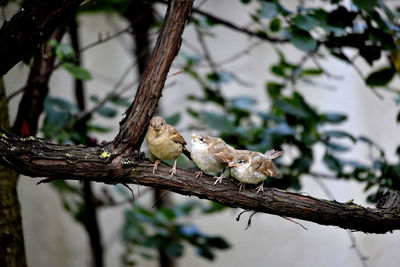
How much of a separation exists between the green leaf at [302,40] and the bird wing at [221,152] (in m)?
0.57

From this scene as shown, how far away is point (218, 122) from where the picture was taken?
8.28ft

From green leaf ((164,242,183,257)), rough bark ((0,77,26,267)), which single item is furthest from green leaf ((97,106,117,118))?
green leaf ((164,242,183,257))

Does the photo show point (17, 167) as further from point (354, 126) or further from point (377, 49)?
point (354, 126)

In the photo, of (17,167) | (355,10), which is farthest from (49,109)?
(355,10)

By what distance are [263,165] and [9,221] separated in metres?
1.11

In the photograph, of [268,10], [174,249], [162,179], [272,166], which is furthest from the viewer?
[174,249]

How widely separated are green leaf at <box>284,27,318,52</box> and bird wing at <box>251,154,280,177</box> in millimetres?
560

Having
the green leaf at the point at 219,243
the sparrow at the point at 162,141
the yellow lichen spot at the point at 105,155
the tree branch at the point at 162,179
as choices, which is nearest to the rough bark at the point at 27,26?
the tree branch at the point at 162,179

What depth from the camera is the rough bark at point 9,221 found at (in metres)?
1.93

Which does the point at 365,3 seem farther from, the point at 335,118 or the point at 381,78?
the point at 335,118

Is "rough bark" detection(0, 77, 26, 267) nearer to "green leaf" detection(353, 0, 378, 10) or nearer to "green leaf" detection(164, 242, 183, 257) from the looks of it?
"green leaf" detection(164, 242, 183, 257)

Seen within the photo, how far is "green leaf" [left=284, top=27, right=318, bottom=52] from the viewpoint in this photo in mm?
2006

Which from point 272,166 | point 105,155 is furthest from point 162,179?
point 272,166

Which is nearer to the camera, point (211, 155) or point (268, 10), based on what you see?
point (211, 155)
